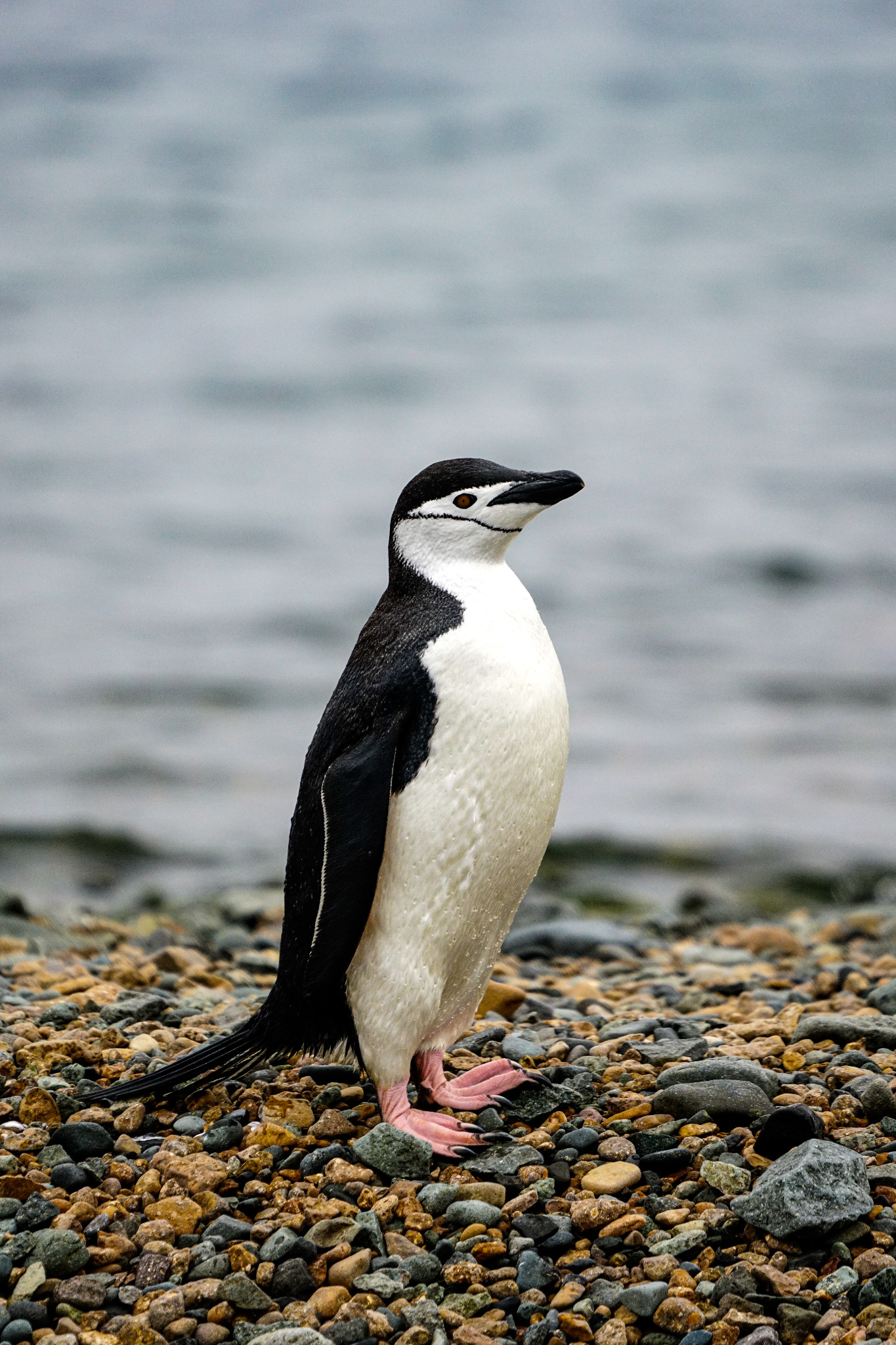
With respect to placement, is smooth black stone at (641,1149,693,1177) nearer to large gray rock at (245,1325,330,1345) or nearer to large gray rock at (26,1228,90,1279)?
large gray rock at (245,1325,330,1345)

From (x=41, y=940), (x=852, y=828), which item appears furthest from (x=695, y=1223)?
(x=852, y=828)

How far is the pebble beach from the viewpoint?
2967 mm

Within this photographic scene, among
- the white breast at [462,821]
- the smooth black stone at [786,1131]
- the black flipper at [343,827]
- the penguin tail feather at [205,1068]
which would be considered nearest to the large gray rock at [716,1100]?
the smooth black stone at [786,1131]

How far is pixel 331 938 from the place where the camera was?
360 centimetres

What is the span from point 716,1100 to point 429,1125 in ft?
2.28

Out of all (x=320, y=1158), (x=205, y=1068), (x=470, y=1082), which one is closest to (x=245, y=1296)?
(x=320, y=1158)

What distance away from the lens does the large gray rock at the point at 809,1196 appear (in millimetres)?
3057

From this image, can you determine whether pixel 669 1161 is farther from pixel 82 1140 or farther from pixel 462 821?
pixel 82 1140

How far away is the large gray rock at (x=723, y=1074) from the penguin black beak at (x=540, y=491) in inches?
58.2

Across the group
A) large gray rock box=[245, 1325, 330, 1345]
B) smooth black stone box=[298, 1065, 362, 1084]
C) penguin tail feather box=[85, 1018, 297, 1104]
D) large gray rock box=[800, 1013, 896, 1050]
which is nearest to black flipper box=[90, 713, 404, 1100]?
penguin tail feather box=[85, 1018, 297, 1104]

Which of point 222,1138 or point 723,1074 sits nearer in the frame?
point 222,1138

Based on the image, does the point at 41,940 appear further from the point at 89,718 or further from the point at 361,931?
the point at 89,718

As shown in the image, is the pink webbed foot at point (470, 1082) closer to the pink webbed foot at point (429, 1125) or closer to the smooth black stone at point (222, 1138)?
the pink webbed foot at point (429, 1125)

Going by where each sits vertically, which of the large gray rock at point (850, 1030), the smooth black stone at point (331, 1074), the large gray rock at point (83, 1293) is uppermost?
the large gray rock at point (83, 1293)
